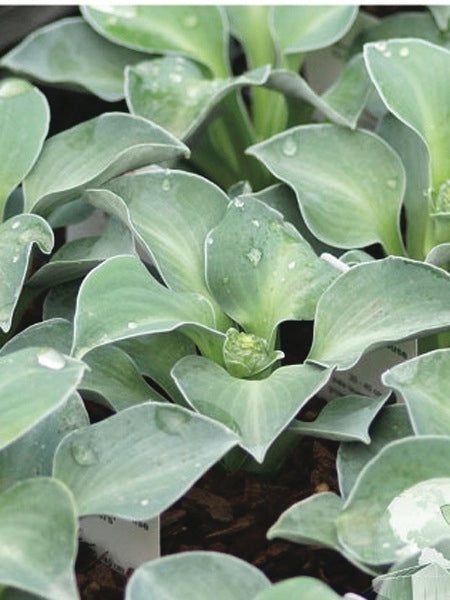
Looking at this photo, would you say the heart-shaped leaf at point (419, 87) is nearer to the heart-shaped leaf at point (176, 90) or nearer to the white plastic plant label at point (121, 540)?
the heart-shaped leaf at point (176, 90)

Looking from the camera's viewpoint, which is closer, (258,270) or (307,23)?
(258,270)

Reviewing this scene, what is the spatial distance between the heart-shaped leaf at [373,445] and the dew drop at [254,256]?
0.15 meters

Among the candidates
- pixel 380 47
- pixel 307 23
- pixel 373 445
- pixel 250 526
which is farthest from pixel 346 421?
pixel 307 23

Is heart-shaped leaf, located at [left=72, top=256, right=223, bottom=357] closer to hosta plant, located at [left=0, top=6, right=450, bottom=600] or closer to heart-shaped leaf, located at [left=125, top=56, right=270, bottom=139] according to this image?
hosta plant, located at [left=0, top=6, right=450, bottom=600]

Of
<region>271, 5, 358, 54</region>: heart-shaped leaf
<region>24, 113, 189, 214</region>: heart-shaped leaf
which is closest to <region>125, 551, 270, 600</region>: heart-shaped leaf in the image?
<region>24, 113, 189, 214</region>: heart-shaped leaf

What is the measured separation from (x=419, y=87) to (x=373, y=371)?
258mm

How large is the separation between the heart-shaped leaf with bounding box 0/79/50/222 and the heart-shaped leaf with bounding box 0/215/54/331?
2.6 inches

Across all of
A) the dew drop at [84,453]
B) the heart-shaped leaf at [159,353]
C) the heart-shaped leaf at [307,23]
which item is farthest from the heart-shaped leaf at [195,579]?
the heart-shaped leaf at [307,23]

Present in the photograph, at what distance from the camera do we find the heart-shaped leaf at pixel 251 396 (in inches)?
28.0

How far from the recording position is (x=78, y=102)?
125 centimetres

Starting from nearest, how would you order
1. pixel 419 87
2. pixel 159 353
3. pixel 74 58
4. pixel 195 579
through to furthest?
pixel 195 579
pixel 159 353
pixel 419 87
pixel 74 58

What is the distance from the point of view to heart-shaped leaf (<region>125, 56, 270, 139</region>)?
3.34ft

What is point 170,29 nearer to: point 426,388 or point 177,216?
point 177,216

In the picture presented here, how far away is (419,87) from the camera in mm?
950
